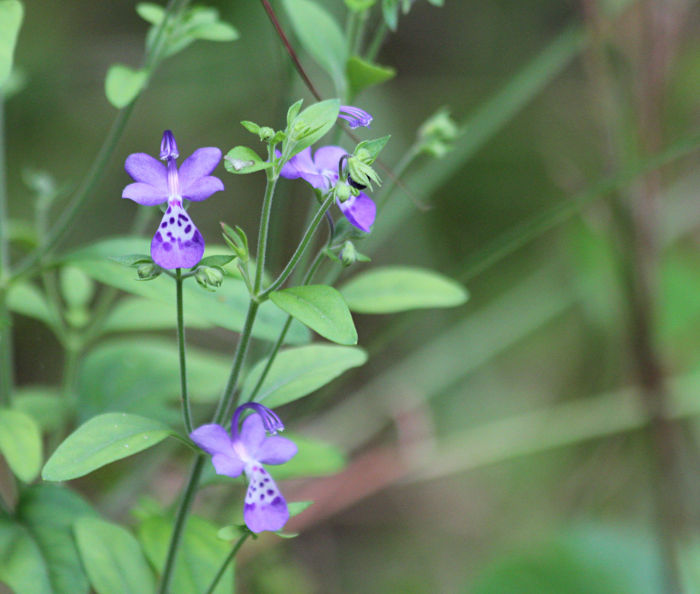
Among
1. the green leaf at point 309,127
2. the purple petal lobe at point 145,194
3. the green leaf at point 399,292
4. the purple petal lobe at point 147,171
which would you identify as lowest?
the purple petal lobe at point 145,194

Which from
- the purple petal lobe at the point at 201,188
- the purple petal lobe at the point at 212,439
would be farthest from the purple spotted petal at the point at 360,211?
the purple petal lobe at the point at 212,439

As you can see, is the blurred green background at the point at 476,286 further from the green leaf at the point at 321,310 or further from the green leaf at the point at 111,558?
the green leaf at the point at 321,310

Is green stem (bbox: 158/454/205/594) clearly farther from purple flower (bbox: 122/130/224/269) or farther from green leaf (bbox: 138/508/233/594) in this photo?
purple flower (bbox: 122/130/224/269)

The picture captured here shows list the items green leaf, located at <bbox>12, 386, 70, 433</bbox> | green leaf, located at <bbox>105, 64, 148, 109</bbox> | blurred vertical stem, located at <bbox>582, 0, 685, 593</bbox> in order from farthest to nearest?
1. blurred vertical stem, located at <bbox>582, 0, 685, 593</bbox>
2. green leaf, located at <bbox>12, 386, 70, 433</bbox>
3. green leaf, located at <bbox>105, 64, 148, 109</bbox>

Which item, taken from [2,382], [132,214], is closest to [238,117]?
[132,214]

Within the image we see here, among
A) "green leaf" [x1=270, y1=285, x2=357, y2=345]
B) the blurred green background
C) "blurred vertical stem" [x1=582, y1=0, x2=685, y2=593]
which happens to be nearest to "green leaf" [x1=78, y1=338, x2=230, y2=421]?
"green leaf" [x1=270, y1=285, x2=357, y2=345]

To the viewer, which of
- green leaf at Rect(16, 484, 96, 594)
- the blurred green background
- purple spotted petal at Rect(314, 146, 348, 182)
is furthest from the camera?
the blurred green background

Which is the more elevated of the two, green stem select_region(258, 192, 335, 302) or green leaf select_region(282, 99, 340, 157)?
green leaf select_region(282, 99, 340, 157)
